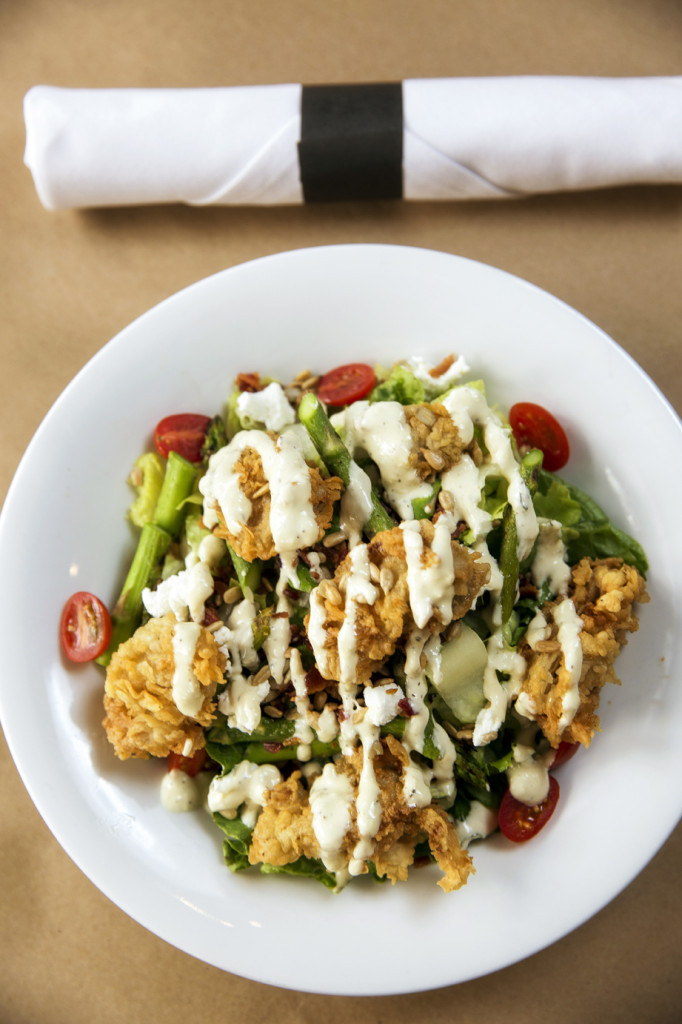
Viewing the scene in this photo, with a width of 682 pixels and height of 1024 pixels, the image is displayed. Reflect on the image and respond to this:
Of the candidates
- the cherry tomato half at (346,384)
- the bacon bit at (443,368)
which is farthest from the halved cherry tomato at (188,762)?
the bacon bit at (443,368)

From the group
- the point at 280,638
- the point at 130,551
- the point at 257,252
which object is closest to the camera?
the point at 280,638

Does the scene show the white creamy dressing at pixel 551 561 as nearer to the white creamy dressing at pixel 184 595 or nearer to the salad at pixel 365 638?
the salad at pixel 365 638

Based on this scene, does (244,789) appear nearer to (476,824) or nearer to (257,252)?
(476,824)

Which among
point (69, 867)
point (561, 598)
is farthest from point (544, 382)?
point (69, 867)

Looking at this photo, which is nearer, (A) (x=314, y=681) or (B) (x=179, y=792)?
(A) (x=314, y=681)

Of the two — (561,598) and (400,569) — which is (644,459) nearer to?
(561,598)

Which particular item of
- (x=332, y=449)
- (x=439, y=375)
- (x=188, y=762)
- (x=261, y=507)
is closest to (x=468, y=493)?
(x=332, y=449)

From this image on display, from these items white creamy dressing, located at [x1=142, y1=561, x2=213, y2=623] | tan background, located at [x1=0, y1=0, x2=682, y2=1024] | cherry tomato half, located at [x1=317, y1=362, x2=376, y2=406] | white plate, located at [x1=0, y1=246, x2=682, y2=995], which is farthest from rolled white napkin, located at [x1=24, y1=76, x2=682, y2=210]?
white creamy dressing, located at [x1=142, y1=561, x2=213, y2=623]
